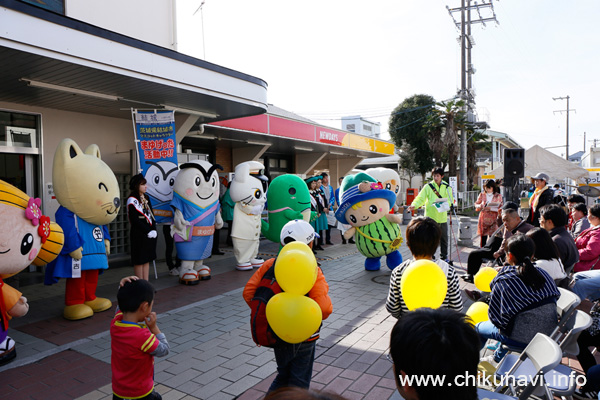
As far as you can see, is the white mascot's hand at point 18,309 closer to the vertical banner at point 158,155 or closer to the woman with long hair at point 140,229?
the woman with long hair at point 140,229

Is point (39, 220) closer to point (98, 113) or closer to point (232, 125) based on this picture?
point (98, 113)

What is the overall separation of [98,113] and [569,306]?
8.51 m

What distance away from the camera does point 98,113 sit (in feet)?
26.5

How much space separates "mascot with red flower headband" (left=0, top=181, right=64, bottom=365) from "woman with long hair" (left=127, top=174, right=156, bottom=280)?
5.30 feet

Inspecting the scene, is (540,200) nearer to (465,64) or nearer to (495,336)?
(495,336)

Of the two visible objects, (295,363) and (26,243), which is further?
(26,243)

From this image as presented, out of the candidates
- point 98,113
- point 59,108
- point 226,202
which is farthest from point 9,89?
point 226,202

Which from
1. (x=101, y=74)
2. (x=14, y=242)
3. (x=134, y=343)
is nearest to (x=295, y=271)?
(x=134, y=343)

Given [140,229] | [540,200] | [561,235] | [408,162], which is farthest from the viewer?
[408,162]

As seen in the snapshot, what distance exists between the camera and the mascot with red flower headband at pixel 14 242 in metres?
3.77

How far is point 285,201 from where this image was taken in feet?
26.8

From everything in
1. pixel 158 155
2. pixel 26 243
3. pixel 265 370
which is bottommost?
pixel 265 370

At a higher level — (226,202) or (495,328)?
(226,202)

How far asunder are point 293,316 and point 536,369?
5.03 feet
